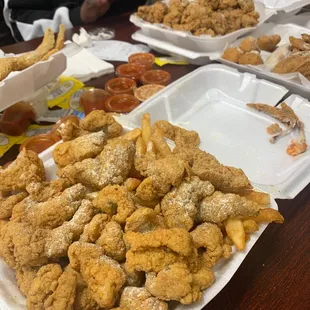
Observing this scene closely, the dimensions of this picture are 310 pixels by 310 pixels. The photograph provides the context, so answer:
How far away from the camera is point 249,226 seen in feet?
3.20

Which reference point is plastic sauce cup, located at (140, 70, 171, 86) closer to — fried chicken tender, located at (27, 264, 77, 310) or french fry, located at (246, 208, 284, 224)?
french fry, located at (246, 208, 284, 224)

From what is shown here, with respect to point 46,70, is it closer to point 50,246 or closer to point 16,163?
→ point 16,163

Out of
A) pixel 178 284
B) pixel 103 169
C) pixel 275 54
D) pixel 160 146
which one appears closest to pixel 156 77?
pixel 275 54

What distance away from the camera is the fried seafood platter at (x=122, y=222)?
842 mm

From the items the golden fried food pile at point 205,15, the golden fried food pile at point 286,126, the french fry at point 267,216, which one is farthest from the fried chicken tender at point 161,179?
the golden fried food pile at point 205,15

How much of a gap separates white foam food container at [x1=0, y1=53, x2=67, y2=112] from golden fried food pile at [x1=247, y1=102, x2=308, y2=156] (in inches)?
37.4

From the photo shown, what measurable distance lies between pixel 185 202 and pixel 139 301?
274 mm

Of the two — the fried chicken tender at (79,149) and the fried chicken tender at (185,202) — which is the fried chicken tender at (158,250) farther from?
the fried chicken tender at (79,149)

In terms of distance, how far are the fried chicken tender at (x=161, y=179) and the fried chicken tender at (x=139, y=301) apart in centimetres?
26

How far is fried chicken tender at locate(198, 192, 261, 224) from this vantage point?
3.19ft

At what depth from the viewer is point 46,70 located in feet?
5.26

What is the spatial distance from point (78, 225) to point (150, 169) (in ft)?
0.80

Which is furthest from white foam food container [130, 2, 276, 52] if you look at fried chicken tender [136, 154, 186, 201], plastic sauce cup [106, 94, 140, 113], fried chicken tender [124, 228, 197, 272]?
fried chicken tender [124, 228, 197, 272]

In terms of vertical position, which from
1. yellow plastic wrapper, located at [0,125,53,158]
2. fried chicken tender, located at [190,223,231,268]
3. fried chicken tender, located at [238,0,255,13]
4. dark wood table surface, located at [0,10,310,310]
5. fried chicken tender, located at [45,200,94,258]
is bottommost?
yellow plastic wrapper, located at [0,125,53,158]
